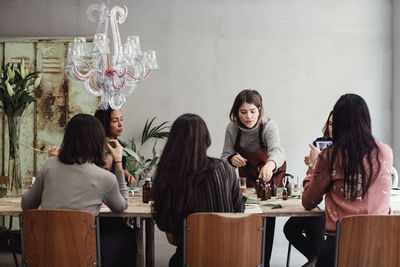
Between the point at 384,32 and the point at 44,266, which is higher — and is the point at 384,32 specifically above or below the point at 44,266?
above

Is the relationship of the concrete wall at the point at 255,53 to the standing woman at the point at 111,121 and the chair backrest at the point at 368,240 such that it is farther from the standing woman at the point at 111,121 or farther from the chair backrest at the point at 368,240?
the chair backrest at the point at 368,240

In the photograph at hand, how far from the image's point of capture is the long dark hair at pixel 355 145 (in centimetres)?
230

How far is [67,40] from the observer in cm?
552

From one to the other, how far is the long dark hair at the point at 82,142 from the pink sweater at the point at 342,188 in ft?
3.95

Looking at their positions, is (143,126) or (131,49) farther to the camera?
(143,126)

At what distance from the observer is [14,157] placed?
3.28 m

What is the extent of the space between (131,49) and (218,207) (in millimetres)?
1713

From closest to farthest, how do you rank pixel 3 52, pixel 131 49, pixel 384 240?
pixel 384 240
pixel 131 49
pixel 3 52

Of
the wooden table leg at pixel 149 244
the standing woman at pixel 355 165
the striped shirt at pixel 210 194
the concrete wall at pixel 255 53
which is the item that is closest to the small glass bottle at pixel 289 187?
the standing woman at pixel 355 165

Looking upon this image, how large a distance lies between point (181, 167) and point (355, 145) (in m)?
0.90

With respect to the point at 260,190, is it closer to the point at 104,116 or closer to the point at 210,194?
the point at 210,194

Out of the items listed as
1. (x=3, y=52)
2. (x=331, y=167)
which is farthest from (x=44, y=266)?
(x=3, y=52)

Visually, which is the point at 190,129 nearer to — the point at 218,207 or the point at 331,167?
the point at 218,207

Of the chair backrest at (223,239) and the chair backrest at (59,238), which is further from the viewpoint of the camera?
the chair backrest at (59,238)
